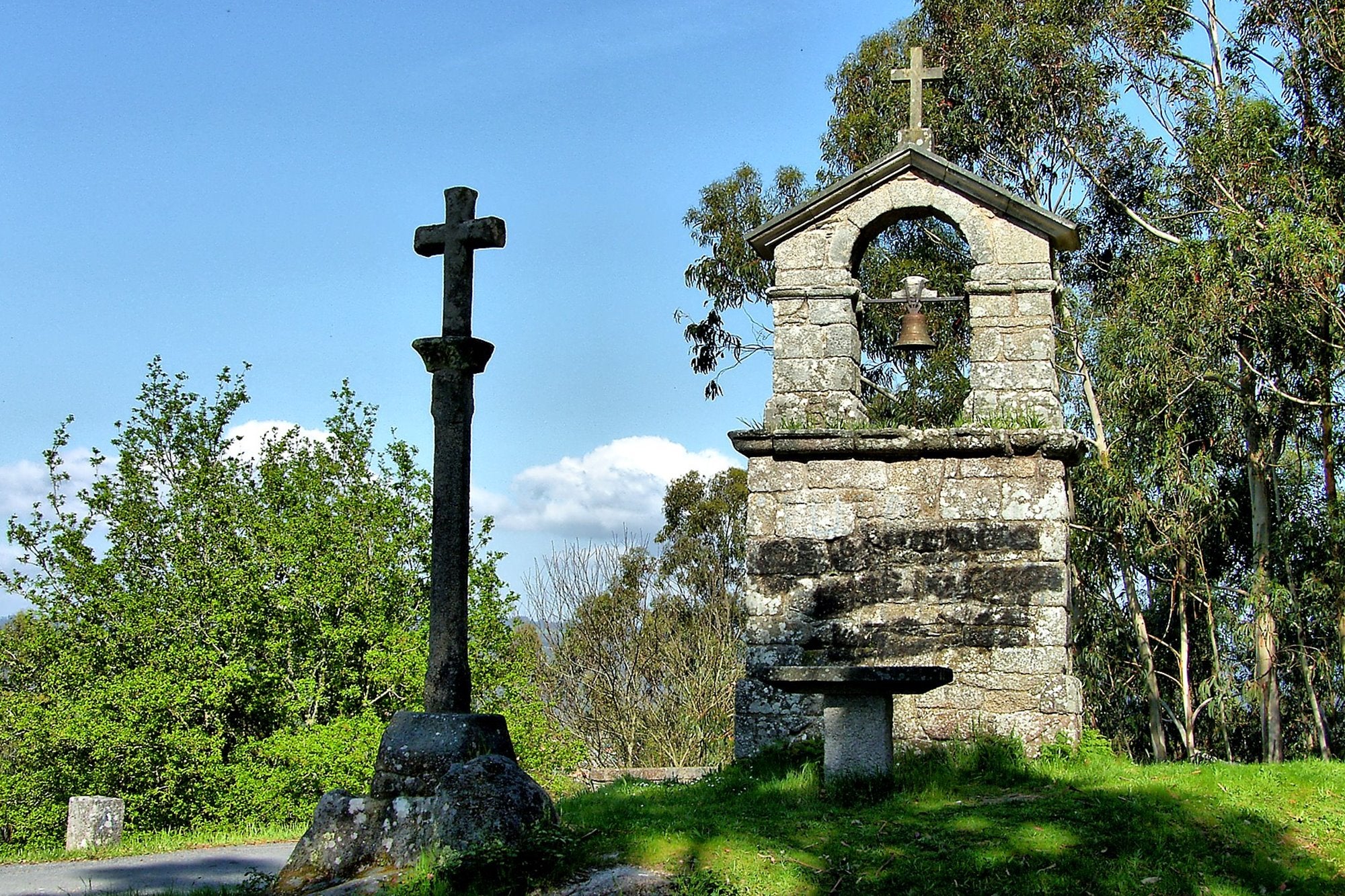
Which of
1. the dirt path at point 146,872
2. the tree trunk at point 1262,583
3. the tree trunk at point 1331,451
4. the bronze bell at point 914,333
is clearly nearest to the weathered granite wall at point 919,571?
the bronze bell at point 914,333

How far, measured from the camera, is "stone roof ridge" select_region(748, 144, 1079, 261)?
28.8 ft

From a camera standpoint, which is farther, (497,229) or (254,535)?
(254,535)

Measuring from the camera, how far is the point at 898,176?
9117 mm

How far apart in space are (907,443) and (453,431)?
2.90 m

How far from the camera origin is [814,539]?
8430 millimetres

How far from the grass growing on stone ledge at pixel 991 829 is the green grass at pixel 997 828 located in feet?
0.03

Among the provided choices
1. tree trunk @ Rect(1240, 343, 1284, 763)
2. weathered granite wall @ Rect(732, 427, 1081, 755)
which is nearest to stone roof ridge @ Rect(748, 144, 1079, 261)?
weathered granite wall @ Rect(732, 427, 1081, 755)

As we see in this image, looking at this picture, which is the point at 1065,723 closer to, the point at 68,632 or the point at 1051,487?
the point at 1051,487

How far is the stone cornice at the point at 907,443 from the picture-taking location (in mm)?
8227

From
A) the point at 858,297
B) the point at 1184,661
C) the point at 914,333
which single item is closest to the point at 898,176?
the point at 858,297

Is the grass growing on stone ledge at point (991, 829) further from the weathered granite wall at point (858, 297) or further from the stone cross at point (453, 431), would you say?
the weathered granite wall at point (858, 297)

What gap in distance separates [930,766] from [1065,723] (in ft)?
3.08

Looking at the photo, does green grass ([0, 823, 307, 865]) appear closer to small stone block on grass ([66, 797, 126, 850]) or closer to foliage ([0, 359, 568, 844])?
small stone block on grass ([66, 797, 126, 850])

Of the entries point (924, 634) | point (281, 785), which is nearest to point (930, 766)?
point (924, 634)
